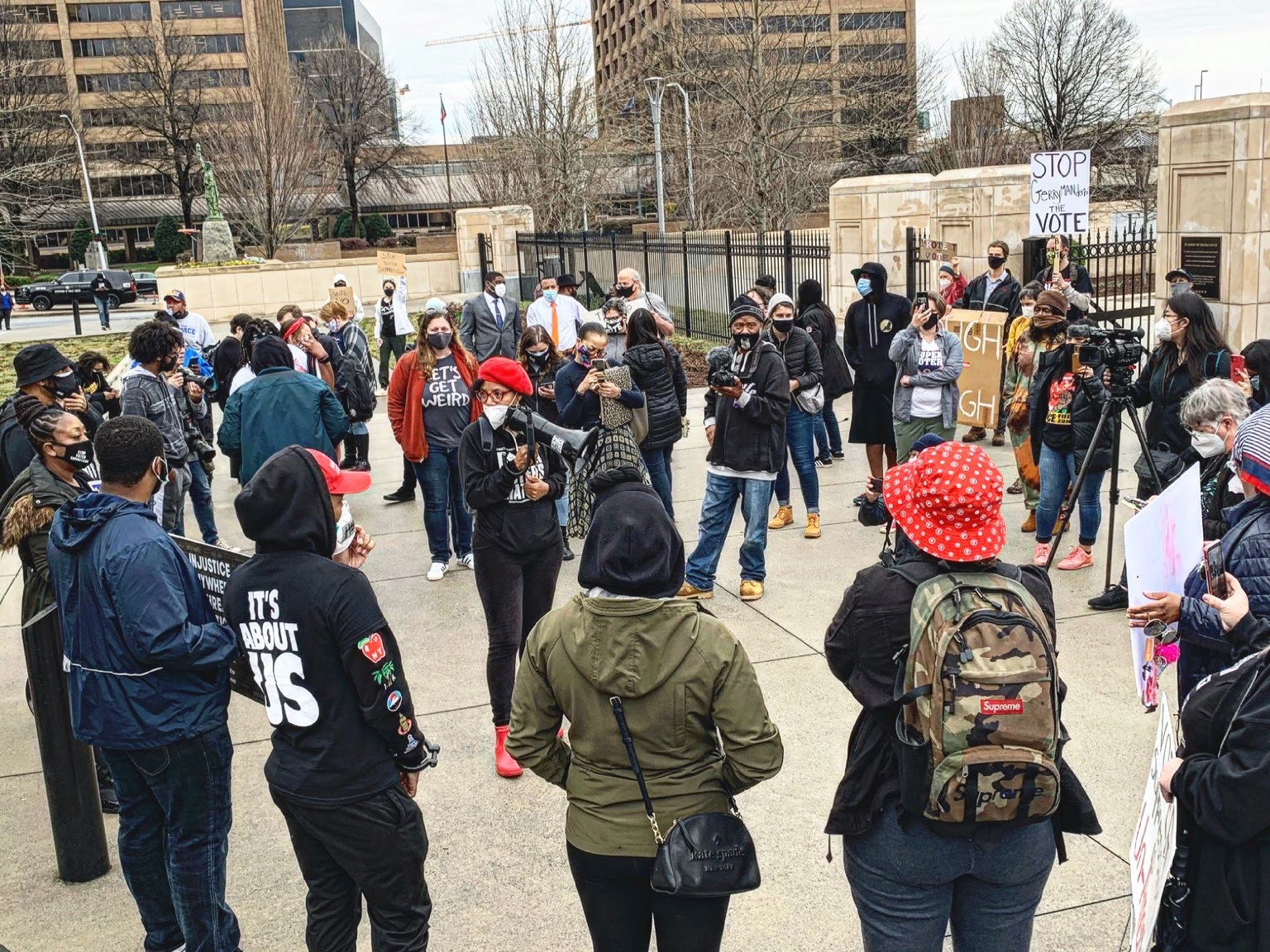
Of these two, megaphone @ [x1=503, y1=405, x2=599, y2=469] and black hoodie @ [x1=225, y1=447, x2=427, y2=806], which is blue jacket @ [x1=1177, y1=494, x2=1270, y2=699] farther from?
megaphone @ [x1=503, y1=405, x2=599, y2=469]

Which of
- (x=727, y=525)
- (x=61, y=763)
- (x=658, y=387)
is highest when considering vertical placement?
(x=658, y=387)

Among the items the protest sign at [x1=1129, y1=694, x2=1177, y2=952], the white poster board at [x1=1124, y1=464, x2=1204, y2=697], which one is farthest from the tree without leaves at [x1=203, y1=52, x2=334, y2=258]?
the protest sign at [x1=1129, y1=694, x2=1177, y2=952]

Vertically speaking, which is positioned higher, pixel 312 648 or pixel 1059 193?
pixel 1059 193

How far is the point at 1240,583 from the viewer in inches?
142

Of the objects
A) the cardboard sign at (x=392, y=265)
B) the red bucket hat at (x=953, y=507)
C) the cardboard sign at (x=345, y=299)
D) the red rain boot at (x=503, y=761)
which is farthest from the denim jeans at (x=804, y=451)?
the cardboard sign at (x=392, y=265)

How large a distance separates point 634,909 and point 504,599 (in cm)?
244

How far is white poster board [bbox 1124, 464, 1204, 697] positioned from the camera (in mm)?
3744

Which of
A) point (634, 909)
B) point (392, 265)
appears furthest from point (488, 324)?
point (634, 909)

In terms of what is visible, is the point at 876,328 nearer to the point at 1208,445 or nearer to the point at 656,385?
the point at 656,385

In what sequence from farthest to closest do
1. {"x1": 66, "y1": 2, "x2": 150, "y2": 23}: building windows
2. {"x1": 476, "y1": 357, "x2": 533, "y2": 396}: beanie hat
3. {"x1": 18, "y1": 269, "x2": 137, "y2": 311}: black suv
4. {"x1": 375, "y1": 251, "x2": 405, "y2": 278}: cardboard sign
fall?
{"x1": 66, "y1": 2, "x2": 150, "y2": 23}: building windows < {"x1": 18, "y1": 269, "x2": 137, "y2": 311}: black suv < {"x1": 375, "y1": 251, "x2": 405, "y2": 278}: cardboard sign < {"x1": 476, "y1": 357, "x2": 533, "y2": 396}: beanie hat

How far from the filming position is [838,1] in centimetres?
6291

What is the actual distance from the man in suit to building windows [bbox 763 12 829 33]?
808 inches

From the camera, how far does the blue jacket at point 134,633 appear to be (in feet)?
12.1

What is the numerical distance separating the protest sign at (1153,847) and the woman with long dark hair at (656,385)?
16.7 feet
